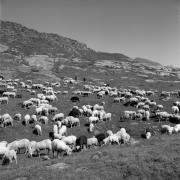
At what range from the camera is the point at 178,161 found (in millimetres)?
16047

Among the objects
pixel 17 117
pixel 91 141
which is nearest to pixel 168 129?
pixel 91 141

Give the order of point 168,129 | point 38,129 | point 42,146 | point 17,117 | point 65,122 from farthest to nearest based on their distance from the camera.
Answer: point 17,117 → point 65,122 → point 168,129 → point 38,129 → point 42,146

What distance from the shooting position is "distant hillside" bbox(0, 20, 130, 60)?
12550 cm

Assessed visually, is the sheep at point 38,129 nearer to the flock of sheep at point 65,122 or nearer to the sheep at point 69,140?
the flock of sheep at point 65,122

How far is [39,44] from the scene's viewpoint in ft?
457

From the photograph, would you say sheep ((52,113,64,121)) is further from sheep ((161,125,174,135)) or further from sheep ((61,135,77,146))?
sheep ((161,125,174,135))

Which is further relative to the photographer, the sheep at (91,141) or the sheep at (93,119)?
the sheep at (93,119)

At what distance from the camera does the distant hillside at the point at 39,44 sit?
126 meters

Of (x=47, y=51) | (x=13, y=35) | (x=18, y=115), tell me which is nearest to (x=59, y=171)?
(x=18, y=115)

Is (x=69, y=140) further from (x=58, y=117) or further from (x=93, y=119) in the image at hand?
(x=93, y=119)

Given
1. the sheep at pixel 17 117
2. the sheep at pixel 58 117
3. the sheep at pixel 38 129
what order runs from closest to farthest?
the sheep at pixel 38 129 → the sheep at pixel 17 117 → the sheep at pixel 58 117

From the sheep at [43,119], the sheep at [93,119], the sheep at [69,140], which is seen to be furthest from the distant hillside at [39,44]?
the sheep at [69,140]

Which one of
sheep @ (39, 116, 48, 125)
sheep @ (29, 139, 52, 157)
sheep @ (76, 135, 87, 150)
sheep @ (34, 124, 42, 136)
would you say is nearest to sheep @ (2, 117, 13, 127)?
sheep @ (34, 124, 42, 136)

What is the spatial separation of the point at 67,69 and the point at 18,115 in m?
67.4
